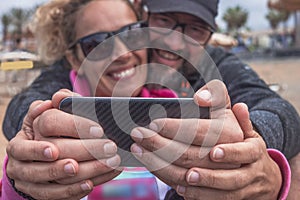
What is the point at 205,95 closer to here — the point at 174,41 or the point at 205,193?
the point at 205,193

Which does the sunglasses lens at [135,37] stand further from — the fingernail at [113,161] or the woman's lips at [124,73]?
the fingernail at [113,161]

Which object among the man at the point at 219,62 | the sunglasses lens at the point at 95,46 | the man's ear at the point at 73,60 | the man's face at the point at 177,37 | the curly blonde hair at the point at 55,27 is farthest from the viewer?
the curly blonde hair at the point at 55,27

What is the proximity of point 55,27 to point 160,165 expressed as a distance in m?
1.17

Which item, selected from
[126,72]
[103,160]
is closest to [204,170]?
[103,160]

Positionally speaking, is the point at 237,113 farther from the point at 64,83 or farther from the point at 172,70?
the point at 64,83

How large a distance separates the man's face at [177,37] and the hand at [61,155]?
0.71m

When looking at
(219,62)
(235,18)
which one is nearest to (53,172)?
(219,62)

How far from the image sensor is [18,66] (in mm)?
A: 1465

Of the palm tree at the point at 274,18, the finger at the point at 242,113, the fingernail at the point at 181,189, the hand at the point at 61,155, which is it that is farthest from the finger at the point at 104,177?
the palm tree at the point at 274,18

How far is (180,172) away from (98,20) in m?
0.86

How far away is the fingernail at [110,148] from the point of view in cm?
70

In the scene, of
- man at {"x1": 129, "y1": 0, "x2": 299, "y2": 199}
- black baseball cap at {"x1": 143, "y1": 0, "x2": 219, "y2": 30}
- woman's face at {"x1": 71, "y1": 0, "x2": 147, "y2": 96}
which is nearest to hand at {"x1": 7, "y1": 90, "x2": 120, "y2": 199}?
man at {"x1": 129, "y1": 0, "x2": 299, "y2": 199}

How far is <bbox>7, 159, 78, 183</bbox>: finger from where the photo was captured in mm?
703

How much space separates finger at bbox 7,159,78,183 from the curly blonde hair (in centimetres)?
92
